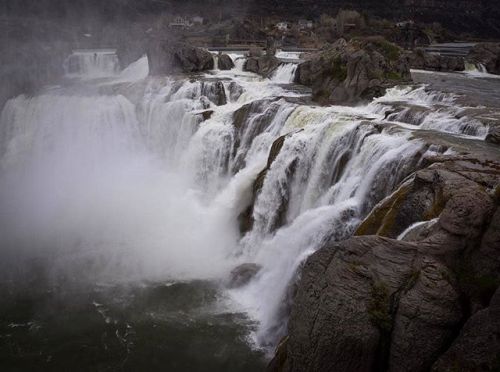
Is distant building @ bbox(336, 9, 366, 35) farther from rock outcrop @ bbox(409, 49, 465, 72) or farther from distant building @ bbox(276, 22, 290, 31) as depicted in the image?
rock outcrop @ bbox(409, 49, 465, 72)

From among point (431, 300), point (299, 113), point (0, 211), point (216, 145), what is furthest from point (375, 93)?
point (0, 211)

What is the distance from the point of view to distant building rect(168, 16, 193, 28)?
70625 mm

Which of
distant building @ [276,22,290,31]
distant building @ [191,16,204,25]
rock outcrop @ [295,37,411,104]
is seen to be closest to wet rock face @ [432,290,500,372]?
rock outcrop @ [295,37,411,104]

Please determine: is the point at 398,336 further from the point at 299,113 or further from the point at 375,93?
the point at 375,93

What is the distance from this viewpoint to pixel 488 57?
105 ft

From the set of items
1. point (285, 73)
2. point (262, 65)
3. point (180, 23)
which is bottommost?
point (285, 73)

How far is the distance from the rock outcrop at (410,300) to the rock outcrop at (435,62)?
2793 centimetres

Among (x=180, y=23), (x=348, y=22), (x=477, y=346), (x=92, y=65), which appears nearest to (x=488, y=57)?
(x=92, y=65)

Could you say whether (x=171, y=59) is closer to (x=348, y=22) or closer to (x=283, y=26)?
(x=348, y=22)

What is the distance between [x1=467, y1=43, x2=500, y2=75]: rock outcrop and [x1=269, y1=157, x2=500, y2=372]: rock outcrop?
28450mm

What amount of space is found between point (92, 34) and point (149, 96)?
32.1 meters

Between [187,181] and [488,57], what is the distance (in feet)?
83.0

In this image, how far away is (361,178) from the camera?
1239cm

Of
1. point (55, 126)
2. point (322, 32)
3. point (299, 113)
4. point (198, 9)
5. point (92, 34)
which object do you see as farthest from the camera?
point (198, 9)
